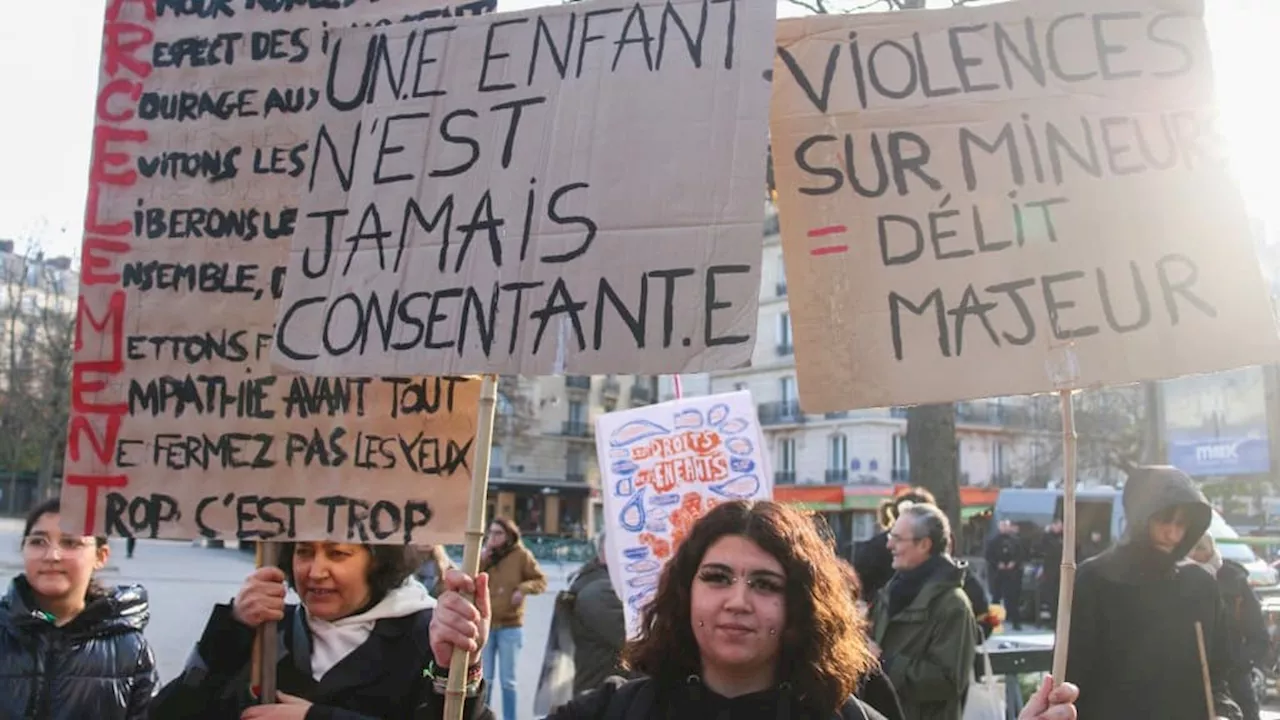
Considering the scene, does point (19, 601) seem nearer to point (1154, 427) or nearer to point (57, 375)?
point (1154, 427)

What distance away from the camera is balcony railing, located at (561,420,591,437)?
206 feet

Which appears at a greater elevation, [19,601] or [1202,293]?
[1202,293]

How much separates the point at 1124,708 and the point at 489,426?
8.43ft

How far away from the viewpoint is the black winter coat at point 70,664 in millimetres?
3467

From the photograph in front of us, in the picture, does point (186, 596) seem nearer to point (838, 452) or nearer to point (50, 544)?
point (50, 544)

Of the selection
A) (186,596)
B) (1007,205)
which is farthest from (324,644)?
(186,596)

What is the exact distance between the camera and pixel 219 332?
10.2ft

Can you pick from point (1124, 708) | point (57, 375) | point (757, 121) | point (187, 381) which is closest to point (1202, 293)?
point (757, 121)

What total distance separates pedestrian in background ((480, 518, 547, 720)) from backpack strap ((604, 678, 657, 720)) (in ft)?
22.0

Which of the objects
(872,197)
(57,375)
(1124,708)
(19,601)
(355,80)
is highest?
(57,375)

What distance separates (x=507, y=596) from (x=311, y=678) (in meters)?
6.35

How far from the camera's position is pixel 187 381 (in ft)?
10.1

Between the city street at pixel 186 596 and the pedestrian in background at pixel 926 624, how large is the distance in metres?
3.28

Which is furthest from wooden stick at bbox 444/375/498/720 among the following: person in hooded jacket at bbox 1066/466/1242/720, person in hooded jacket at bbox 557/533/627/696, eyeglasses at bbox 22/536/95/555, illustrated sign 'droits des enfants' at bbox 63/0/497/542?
person in hooded jacket at bbox 557/533/627/696
